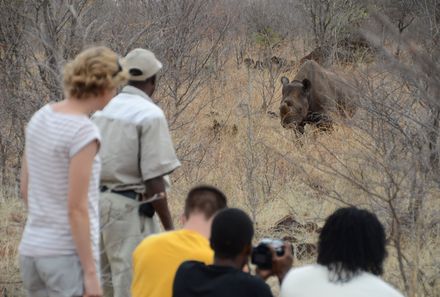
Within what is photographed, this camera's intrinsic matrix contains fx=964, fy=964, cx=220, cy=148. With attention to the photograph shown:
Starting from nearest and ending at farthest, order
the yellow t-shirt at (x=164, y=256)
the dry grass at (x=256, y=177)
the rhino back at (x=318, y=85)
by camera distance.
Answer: the yellow t-shirt at (x=164, y=256), the dry grass at (x=256, y=177), the rhino back at (x=318, y=85)

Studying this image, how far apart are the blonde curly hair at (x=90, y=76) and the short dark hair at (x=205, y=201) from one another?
1.92 ft

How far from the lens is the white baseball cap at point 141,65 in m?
4.58

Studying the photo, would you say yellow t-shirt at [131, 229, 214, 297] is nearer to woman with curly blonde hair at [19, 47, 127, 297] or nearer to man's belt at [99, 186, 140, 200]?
woman with curly blonde hair at [19, 47, 127, 297]

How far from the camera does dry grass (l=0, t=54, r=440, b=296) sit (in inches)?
242

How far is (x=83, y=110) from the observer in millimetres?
3588

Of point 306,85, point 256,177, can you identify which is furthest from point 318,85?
point 256,177

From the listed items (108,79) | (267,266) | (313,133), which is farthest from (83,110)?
(313,133)

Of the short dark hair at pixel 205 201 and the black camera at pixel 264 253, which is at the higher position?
the short dark hair at pixel 205 201

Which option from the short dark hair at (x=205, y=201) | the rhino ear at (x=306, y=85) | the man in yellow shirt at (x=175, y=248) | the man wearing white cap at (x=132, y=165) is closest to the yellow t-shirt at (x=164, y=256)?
the man in yellow shirt at (x=175, y=248)

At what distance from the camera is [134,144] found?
454cm

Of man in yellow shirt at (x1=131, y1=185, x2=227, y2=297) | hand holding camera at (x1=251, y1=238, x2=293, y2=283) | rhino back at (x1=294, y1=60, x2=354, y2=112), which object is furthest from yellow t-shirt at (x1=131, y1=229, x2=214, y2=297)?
rhino back at (x1=294, y1=60, x2=354, y2=112)

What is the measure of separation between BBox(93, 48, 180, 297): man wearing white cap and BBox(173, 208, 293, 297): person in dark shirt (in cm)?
101

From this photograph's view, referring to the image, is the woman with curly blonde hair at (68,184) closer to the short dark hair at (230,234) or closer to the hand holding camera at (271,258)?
the short dark hair at (230,234)

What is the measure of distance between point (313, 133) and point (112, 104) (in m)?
7.64
